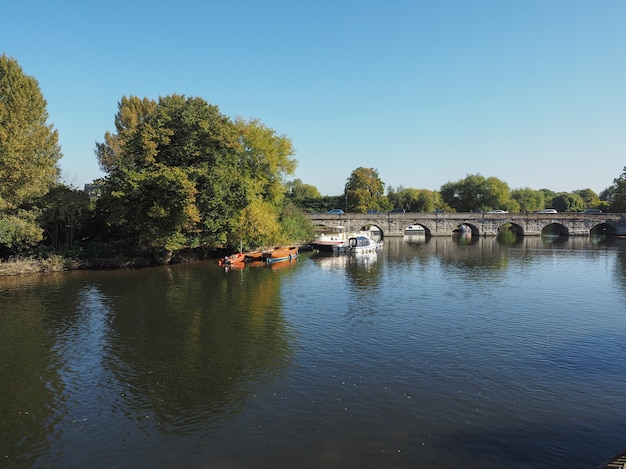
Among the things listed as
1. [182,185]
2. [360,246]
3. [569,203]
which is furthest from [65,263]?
[569,203]

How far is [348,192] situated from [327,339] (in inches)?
3640

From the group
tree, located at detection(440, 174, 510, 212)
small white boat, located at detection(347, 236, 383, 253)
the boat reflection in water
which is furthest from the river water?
tree, located at detection(440, 174, 510, 212)

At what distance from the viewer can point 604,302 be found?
1182 inches

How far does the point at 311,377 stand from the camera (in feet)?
56.1

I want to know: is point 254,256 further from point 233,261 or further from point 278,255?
point 233,261

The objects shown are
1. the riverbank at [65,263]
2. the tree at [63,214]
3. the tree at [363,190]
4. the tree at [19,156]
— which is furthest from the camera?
the tree at [363,190]

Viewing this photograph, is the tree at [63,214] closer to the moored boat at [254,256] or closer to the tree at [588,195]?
the moored boat at [254,256]

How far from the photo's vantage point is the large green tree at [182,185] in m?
42.2

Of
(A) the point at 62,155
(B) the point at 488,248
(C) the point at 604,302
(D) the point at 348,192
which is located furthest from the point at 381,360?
(D) the point at 348,192

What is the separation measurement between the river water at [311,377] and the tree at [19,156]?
7936mm

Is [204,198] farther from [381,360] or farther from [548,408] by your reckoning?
[548,408]

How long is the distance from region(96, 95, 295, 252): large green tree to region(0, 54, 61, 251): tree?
6265mm

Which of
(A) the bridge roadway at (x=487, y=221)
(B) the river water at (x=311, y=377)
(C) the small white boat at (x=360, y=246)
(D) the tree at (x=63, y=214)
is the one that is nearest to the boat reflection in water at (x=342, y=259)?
(C) the small white boat at (x=360, y=246)

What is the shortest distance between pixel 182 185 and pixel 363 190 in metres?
73.2
